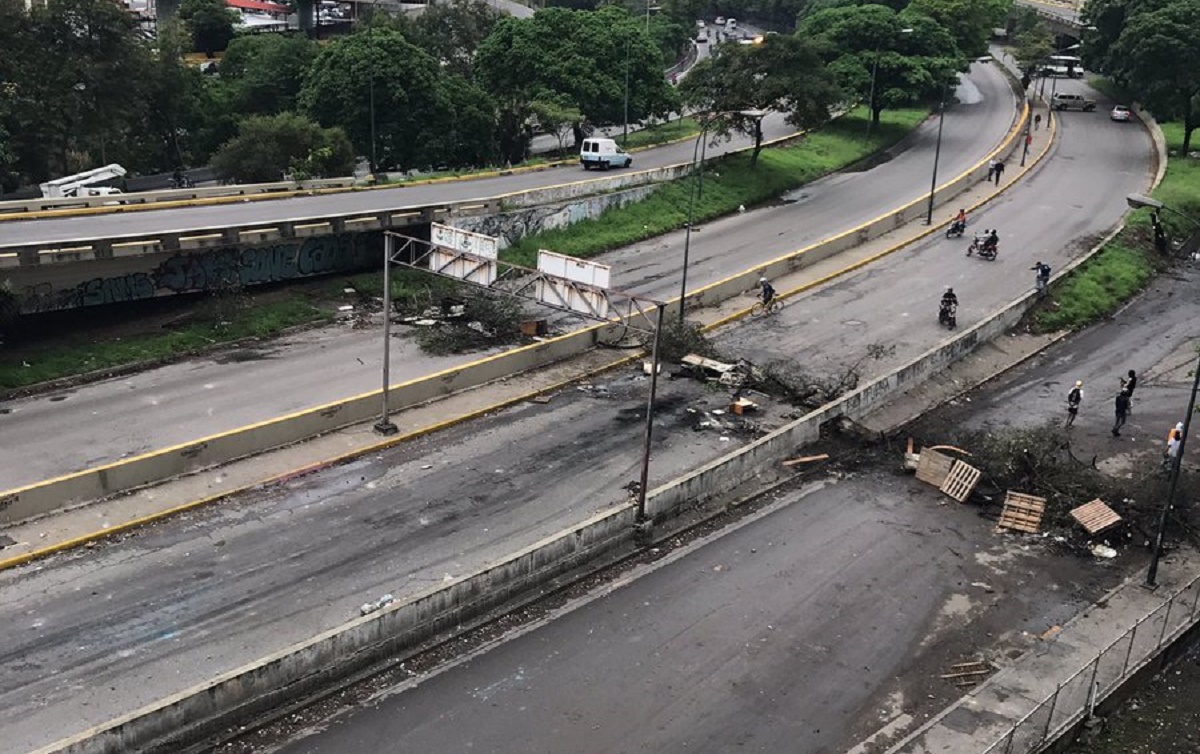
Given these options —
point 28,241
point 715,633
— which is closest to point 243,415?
point 28,241

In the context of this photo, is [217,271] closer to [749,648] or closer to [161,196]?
[161,196]

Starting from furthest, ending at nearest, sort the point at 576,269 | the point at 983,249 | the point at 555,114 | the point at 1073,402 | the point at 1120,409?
the point at 555,114 < the point at 983,249 < the point at 1073,402 < the point at 1120,409 < the point at 576,269

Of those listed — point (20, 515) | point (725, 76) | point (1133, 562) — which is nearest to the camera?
point (20, 515)

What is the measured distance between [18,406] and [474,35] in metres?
57.4

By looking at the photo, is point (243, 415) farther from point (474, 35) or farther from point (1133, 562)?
point (474, 35)

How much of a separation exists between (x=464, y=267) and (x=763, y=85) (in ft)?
105

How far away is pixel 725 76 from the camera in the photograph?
5862 centimetres

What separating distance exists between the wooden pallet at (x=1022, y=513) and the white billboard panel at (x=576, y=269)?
40.7 ft

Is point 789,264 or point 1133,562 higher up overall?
point 789,264

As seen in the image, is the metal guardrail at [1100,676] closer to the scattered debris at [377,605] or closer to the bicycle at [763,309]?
the scattered debris at [377,605]

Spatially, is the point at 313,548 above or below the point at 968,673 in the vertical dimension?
above

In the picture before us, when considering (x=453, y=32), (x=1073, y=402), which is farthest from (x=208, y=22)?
(x=1073, y=402)

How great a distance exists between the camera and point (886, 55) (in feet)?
235

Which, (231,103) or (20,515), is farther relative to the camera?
(231,103)
